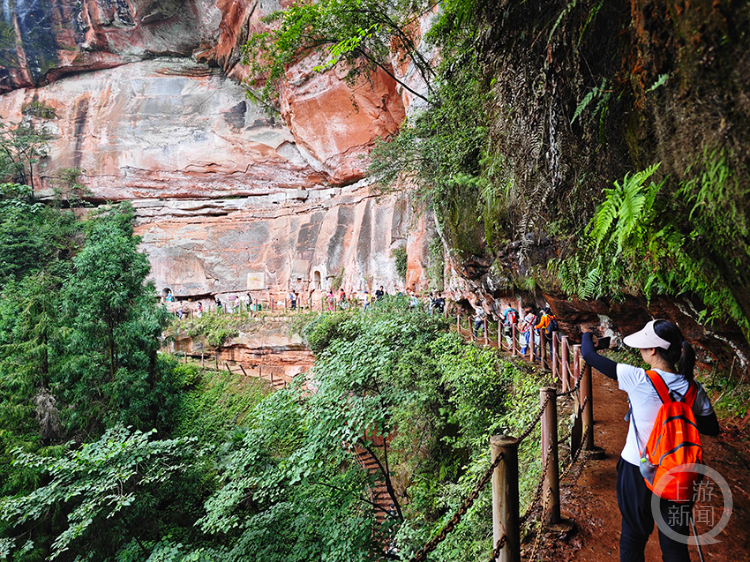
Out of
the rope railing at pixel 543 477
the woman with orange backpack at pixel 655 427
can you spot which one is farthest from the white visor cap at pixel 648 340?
the rope railing at pixel 543 477

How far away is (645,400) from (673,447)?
21 centimetres

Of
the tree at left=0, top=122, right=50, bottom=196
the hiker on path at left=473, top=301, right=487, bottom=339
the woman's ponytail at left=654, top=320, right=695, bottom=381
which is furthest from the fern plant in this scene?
the tree at left=0, top=122, right=50, bottom=196

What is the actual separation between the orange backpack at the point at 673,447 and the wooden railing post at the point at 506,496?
0.59 meters

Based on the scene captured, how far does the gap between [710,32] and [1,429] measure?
13381 millimetres

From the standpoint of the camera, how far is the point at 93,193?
2445cm

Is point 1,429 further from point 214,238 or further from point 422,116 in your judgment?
point 214,238

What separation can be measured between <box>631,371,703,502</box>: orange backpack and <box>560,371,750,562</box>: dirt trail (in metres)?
1.07

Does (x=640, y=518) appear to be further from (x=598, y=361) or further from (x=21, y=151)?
Answer: (x=21, y=151)

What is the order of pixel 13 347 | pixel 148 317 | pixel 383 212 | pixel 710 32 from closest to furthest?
pixel 710 32 → pixel 13 347 → pixel 148 317 → pixel 383 212

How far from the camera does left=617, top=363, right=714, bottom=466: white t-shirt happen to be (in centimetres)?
168

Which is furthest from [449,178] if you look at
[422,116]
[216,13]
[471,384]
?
[216,13]

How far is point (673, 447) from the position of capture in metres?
1.60

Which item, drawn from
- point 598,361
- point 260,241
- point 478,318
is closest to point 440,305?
point 478,318

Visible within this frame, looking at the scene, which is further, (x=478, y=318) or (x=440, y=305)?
(x=440, y=305)
